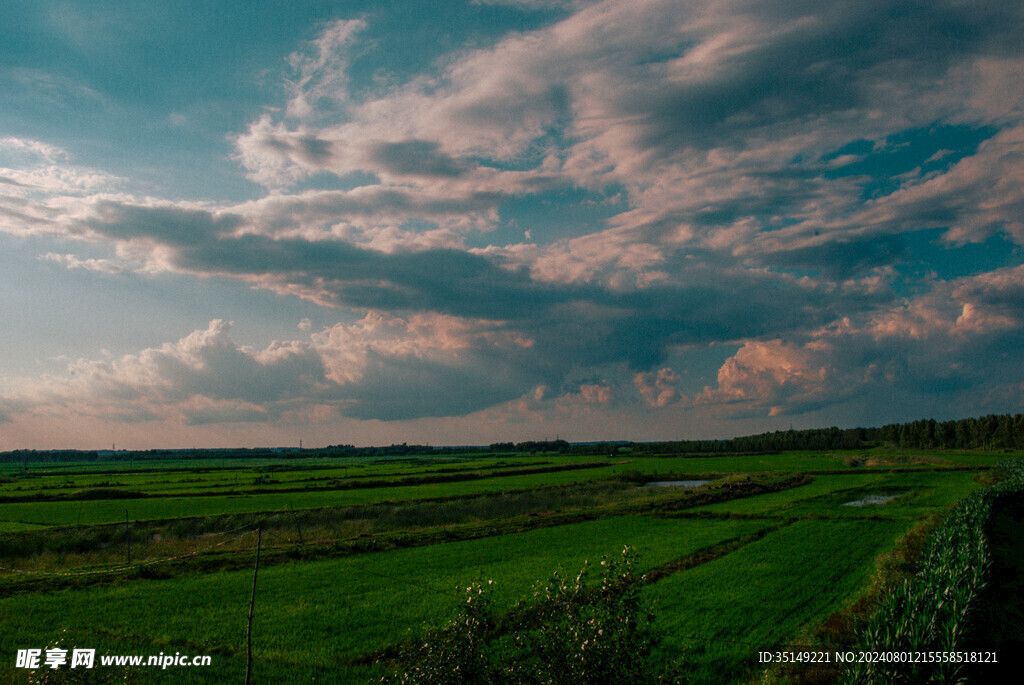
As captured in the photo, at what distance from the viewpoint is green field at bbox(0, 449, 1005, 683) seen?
1673cm

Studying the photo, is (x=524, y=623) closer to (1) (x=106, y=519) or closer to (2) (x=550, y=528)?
(2) (x=550, y=528)

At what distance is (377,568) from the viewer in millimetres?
27156

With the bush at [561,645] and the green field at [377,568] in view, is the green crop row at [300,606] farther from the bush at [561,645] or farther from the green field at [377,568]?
the bush at [561,645]

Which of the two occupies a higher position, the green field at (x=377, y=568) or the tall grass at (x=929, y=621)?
the tall grass at (x=929, y=621)

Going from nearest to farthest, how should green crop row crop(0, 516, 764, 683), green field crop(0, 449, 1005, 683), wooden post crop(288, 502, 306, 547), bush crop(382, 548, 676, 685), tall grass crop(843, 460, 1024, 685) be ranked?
bush crop(382, 548, 676, 685), tall grass crop(843, 460, 1024, 685), green crop row crop(0, 516, 764, 683), green field crop(0, 449, 1005, 683), wooden post crop(288, 502, 306, 547)

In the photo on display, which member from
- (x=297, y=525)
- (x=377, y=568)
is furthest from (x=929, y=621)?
(x=297, y=525)

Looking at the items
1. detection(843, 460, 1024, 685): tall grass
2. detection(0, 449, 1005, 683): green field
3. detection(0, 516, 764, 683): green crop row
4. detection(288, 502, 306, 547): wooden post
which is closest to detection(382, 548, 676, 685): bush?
detection(0, 449, 1005, 683): green field

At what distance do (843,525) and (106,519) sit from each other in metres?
56.9

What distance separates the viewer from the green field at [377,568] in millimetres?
16734

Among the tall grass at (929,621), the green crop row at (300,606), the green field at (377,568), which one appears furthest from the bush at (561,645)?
the tall grass at (929,621)

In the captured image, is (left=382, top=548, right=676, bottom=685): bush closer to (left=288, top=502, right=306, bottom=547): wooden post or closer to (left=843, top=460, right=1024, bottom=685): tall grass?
(left=843, top=460, right=1024, bottom=685): tall grass

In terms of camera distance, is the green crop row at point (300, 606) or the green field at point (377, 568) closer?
the green crop row at point (300, 606)

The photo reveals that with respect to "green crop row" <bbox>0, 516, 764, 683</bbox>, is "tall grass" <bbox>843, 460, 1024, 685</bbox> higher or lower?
higher

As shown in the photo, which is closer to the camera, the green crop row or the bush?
the bush
